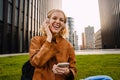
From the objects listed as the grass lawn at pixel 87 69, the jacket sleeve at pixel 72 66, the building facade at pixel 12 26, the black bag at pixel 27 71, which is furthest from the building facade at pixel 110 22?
the black bag at pixel 27 71

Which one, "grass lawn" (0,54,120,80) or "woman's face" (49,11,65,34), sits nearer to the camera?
"woman's face" (49,11,65,34)

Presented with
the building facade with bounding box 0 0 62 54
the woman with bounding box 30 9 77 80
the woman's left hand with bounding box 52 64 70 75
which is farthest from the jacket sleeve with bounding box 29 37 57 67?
the building facade with bounding box 0 0 62 54

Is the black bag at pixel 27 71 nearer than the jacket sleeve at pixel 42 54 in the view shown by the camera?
No

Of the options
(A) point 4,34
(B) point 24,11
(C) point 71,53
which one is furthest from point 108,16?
(C) point 71,53

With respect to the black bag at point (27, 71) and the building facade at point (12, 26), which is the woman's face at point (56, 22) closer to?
the black bag at point (27, 71)

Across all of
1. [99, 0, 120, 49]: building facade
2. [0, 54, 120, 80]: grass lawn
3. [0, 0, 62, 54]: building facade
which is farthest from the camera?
[99, 0, 120, 49]: building facade

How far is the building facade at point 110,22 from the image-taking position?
5141 cm

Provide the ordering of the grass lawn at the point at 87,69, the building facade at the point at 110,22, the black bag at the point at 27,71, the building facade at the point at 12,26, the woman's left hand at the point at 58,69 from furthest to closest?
the building facade at the point at 110,22 < the building facade at the point at 12,26 < the grass lawn at the point at 87,69 < the black bag at the point at 27,71 < the woman's left hand at the point at 58,69

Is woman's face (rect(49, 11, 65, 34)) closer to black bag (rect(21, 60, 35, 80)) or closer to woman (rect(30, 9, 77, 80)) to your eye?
woman (rect(30, 9, 77, 80))

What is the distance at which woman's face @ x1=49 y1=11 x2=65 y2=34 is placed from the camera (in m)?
2.35

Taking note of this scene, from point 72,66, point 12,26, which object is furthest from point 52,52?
point 12,26

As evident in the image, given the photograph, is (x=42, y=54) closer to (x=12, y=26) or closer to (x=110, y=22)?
(x=12, y=26)

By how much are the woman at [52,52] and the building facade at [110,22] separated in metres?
50.0

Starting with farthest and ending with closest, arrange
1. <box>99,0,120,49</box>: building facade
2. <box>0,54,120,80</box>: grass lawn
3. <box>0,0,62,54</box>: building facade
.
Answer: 1. <box>99,0,120,49</box>: building facade
2. <box>0,0,62,54</box>: building facade
3. <box>0,54,120,80</box>: grass lawn
